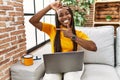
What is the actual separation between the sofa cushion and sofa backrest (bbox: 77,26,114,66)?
0.08m

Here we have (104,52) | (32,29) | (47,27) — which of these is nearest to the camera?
(47,27)

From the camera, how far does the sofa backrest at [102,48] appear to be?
88.0 inches

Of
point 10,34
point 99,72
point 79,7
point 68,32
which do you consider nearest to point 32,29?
point 10,34

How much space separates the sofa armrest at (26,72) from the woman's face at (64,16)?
55cm

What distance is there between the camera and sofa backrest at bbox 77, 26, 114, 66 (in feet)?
7.34

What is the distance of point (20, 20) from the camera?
2.19m

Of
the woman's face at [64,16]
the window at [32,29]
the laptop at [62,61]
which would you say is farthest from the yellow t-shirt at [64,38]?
the window at [32,29]

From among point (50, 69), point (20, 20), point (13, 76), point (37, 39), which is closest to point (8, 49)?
point (13, 76)

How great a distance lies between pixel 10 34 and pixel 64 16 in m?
0.64

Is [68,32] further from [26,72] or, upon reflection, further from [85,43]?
[26,72]

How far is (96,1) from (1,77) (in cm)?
301

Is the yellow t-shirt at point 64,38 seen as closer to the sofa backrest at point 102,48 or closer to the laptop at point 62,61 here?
the laptop at point 62,61

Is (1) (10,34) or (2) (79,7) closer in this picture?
(1) (10,34)

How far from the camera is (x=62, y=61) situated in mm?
1590
